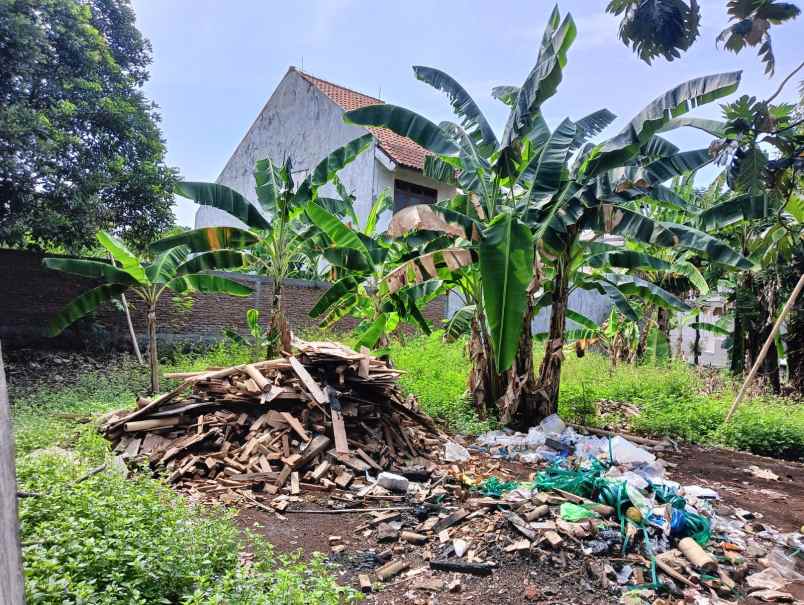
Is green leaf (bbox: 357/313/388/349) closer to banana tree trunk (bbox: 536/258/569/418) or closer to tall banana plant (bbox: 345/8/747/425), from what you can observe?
tall banana plant (bbox: 345/8/747/425)

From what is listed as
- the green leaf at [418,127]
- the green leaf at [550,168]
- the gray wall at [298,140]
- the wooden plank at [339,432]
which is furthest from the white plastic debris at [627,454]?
the gray wall at [298,140]

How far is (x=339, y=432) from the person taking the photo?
586cm

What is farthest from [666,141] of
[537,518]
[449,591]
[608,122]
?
[449,591]

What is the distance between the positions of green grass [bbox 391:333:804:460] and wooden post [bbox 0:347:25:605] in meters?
6.34

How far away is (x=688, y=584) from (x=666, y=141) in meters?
5.67

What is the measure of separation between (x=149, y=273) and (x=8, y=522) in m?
6.89

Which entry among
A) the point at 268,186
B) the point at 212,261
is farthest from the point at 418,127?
the point at 212,261

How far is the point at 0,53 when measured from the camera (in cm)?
930

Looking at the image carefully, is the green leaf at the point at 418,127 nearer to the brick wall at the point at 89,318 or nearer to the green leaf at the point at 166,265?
the green leaf at the point at 166,265

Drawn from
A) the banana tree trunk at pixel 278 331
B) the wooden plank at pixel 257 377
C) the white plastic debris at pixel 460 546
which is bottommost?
the white plastic debris at pixel 460 546

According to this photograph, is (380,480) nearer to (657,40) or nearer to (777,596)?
(777,596)

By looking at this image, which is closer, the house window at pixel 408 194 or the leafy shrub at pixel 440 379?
the leafy shrub at pixel 440 379

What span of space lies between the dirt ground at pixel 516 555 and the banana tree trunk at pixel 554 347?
1.77m

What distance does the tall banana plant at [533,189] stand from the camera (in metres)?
5.55
